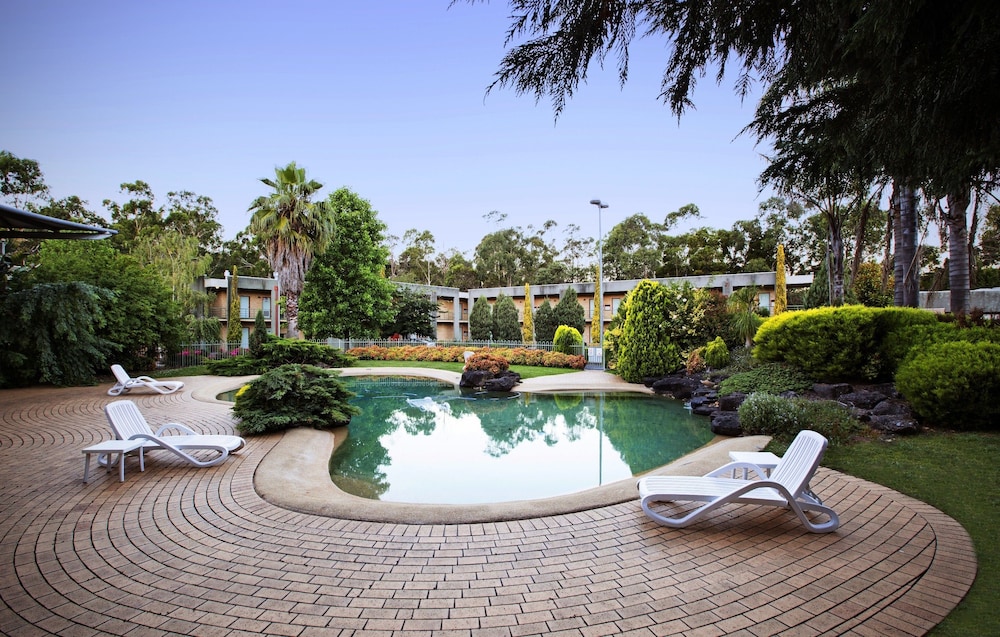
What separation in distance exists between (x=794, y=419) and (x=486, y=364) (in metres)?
11.3

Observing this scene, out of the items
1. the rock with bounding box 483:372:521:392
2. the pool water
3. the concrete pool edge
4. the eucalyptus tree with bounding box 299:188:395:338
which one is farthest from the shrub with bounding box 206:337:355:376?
the concrete pool edge

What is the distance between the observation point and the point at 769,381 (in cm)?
1164

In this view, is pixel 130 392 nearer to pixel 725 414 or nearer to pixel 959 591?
pixel 725 414

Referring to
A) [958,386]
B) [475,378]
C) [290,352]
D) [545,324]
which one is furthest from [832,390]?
[545,324]

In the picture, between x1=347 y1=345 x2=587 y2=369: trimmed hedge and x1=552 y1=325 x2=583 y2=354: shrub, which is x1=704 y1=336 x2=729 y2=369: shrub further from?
x1=552 y1=325 x2=583 y2=354: shrub

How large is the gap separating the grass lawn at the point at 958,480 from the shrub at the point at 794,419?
50 cm

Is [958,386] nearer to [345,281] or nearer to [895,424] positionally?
[895,424]

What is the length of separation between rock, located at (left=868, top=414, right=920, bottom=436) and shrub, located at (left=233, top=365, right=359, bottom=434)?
9231 mm

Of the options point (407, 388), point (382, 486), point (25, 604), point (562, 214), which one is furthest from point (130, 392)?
point (562, 214)

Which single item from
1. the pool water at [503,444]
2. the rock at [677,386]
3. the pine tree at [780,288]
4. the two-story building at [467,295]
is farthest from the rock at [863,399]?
the two-story building at [467,295]

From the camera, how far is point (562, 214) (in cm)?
5003

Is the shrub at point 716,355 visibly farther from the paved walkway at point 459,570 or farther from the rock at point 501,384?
the paved walkway at point 459,570

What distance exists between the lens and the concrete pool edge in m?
4.59

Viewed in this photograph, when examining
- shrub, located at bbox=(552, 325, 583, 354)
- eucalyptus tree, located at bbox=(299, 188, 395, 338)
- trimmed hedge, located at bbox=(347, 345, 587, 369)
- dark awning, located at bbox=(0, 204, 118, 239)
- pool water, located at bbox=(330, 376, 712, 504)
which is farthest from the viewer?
eucalyptus tree, located at bbox=(299, 188, 395, 338)
